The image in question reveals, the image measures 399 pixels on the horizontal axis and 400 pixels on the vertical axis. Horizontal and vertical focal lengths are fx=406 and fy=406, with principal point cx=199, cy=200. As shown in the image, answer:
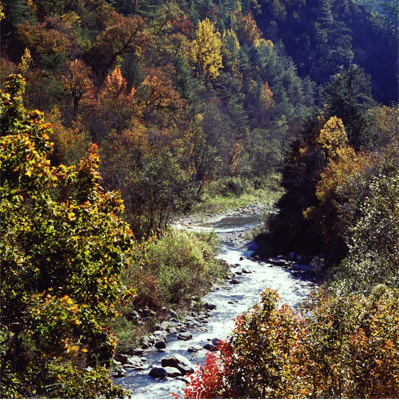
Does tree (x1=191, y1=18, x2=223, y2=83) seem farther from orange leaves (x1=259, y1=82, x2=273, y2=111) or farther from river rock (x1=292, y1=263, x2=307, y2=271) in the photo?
river rock (x1=292, y1=263, x2=307, y2=271)

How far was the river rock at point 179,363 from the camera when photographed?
1282cm

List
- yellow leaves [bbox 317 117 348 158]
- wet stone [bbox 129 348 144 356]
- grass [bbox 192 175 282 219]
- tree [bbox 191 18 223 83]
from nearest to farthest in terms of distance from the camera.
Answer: wet stone [bbox 129 348 144 356] → yellow leaves [bbox 317 117 348 158] → grass [bbox 192 175 282 219] → tree [bbox 191 18 223 83]

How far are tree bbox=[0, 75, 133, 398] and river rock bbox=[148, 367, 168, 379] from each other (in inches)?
214

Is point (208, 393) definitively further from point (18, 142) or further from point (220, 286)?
point (220, 286)

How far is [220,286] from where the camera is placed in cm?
2239

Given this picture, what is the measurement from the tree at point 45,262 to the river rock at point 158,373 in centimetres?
545

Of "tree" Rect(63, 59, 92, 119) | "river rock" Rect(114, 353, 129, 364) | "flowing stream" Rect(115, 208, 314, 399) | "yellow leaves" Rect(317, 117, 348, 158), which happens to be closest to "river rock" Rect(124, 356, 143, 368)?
"river rock" Rect(114, 353, 129, 364)

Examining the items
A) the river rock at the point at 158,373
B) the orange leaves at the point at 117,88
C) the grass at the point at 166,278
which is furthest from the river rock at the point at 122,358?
the orange leaves at the point at 117,88

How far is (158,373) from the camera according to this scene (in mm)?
12375

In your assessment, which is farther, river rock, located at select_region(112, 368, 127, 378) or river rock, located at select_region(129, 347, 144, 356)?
river rock, located at select_region(129, 347, 144, 356)

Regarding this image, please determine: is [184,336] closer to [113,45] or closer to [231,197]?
[231,197]

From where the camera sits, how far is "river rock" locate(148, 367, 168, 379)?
12375mm

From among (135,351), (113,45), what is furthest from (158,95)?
(135,351)

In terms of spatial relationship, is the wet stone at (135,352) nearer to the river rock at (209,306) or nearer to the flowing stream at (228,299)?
the flowing stream at (228,299)
